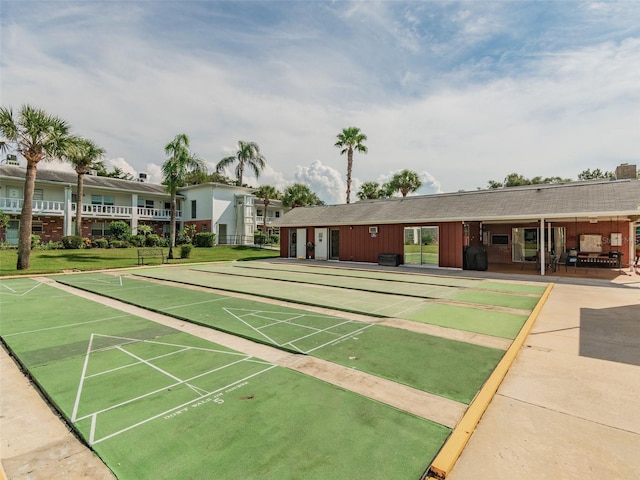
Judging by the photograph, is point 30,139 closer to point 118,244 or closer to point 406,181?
point 118,244

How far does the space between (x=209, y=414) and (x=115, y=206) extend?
35.4 meters

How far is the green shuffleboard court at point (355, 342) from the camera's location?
456 centimetres

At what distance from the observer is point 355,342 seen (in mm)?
5984

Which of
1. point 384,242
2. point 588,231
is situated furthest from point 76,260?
point 588,231

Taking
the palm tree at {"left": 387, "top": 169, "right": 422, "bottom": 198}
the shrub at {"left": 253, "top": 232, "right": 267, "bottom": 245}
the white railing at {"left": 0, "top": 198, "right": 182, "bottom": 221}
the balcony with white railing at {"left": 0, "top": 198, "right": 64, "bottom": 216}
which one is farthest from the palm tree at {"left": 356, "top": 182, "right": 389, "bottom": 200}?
the balcony with white railing at {"left": 0, "top": 198, "right": 64, "bottom": 216}

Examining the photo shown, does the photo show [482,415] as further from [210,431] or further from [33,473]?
[33,473]

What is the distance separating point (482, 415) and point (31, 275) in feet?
63.4

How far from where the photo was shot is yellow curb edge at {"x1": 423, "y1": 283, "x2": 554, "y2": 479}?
2728 millimetres

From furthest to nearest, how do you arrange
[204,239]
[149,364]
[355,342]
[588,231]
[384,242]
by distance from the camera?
[204,239], [384,242], [588,231], [355,342], [149,364]

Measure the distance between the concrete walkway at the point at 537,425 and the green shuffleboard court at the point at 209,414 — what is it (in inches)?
8.9

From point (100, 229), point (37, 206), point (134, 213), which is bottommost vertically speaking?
point (100, 229)

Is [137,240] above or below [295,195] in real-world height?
below

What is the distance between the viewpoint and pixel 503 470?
9.00 feet

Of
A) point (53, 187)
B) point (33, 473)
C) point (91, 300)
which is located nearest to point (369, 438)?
point (33, 473)
